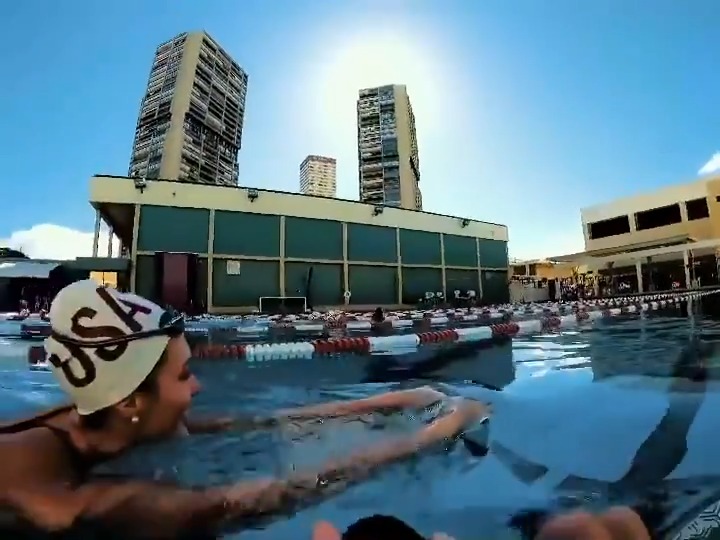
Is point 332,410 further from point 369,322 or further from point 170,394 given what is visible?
point 369,322

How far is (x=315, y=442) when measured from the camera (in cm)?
127

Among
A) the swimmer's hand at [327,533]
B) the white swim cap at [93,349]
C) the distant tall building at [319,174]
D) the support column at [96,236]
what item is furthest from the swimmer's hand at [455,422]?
the distant tall building at [319,174]

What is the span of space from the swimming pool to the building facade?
8489 mm

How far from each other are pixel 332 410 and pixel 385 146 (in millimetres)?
40603

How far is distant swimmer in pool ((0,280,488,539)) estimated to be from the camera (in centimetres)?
70

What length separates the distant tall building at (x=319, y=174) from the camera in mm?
52156

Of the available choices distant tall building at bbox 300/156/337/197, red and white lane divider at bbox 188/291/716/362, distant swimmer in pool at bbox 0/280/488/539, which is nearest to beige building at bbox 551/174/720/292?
red and white lane divider at bbox 188/291/716/362

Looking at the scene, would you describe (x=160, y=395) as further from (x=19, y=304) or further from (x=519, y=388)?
(x=19, y=304)

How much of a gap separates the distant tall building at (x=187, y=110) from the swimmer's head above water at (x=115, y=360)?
79.9 feet

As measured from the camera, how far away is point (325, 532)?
68cm

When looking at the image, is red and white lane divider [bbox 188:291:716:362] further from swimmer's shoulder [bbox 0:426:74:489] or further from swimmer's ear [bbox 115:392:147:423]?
swimmer's shoulder [bbox 0:426:74:489]

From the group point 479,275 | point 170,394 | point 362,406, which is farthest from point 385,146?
point 170,394

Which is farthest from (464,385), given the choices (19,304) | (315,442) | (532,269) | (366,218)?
(532,269)

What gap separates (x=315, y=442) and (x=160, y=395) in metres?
0.53
